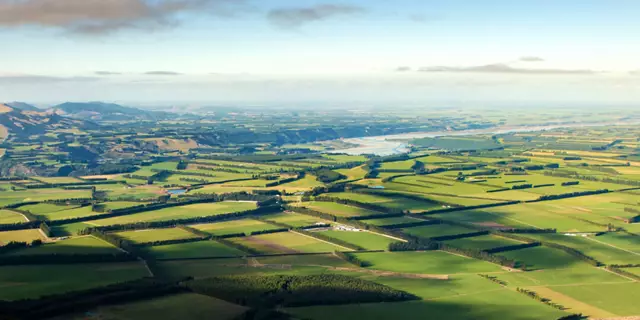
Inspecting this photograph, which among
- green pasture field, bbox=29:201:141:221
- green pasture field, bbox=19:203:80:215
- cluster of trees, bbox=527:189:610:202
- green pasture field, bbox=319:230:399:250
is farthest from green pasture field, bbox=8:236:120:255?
cluster of trees, bbox=527:189:610:202

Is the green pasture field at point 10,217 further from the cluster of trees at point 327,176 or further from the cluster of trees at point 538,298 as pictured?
the cluster of trees at point 538,298

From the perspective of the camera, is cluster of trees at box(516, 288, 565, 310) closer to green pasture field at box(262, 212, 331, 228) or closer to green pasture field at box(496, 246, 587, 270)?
green pasture field at box(496, 246, 587, 270)

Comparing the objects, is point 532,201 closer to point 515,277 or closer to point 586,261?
point 586,261

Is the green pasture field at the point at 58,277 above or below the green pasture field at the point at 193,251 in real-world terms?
above

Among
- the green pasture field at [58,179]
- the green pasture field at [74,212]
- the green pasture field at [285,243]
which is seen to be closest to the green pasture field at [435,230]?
the green pasture field at [285,243]

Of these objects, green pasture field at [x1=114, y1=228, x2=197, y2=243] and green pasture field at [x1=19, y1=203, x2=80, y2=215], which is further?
green pasture field at [x1=19, y1=203, x2=80, y2=215]

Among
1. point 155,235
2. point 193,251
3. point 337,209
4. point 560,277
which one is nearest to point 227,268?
point 193,251
